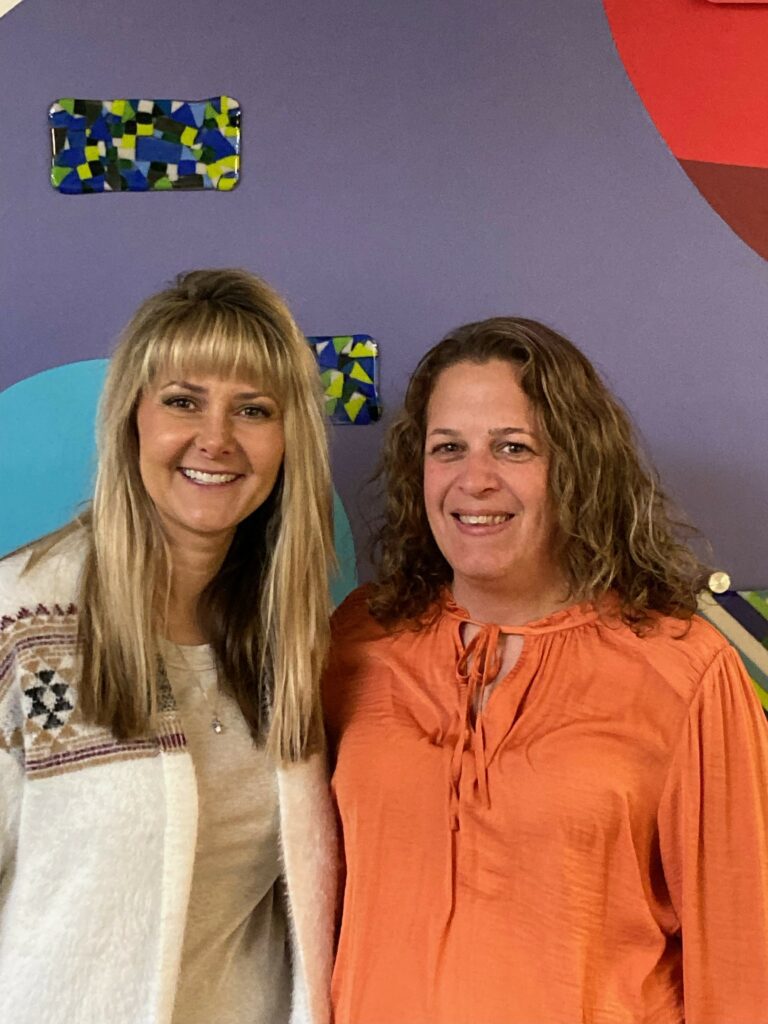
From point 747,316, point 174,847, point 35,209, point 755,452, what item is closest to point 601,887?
point 174,847

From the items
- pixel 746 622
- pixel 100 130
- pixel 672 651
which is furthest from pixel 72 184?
pixel 746 622

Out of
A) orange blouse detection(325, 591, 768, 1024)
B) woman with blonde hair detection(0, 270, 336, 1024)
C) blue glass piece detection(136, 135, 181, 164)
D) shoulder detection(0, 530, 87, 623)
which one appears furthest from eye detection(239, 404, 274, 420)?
blue glass piece detection(136, 135, 181, 164)

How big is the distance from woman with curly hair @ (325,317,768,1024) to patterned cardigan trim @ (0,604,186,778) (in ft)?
1.22

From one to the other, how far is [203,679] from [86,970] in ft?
1.36

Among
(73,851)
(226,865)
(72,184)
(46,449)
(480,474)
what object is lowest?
(226,865)

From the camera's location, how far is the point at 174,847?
1.26 meters

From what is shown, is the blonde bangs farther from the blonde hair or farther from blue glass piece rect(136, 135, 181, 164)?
blue glass piece rect(136, 135, 181, 164)

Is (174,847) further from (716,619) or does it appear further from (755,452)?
(755,452)

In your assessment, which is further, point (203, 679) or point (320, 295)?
point (320, 295)

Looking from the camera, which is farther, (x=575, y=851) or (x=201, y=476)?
(x=201, y=476)

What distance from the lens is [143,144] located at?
1.77 meters

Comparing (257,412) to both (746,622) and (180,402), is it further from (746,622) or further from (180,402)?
(746,622)

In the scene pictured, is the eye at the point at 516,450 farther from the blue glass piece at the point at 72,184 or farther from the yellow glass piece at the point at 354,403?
the blue glass piece at the point at 72,184

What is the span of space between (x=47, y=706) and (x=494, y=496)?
27.4 inches
